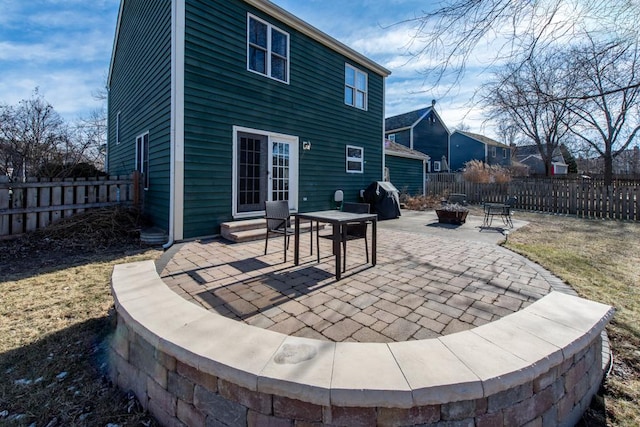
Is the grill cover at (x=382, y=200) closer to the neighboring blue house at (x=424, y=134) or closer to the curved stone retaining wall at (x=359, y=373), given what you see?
the curved stone retaining wall at (x=359, y=373)

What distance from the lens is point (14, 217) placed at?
5453 millimetres

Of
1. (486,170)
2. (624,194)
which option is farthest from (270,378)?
(486,170)

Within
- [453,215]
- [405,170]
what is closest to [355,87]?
[453,215]

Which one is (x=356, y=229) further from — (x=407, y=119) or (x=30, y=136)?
(x=407, y=119)

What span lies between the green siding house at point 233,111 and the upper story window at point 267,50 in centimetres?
2

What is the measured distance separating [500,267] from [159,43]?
766 centimetres

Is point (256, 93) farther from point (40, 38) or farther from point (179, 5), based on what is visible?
point (40, 38)

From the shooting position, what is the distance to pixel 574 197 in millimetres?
10695

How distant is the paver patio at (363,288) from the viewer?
223 centimetres

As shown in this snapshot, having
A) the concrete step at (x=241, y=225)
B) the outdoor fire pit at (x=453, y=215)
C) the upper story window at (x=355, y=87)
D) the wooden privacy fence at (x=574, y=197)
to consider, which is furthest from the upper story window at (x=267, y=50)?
the wooden privacy fence at (x=574, y=197)

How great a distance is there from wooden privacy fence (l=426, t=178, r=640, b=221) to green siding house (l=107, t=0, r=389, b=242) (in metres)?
7.68

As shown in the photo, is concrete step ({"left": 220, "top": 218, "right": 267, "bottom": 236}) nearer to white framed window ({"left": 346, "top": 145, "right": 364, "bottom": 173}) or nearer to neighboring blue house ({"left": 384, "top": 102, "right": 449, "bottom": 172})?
white framed window ({"left": 346, "top": 145, "right": 364, "bottom": 173})

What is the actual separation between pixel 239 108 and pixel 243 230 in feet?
8.75

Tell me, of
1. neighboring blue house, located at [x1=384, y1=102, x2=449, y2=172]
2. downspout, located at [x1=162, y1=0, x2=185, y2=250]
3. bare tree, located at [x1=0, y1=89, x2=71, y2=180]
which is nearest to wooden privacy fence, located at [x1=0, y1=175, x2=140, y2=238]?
downspout, located at [x1=162, y1=0, x2=185, y2=250]
